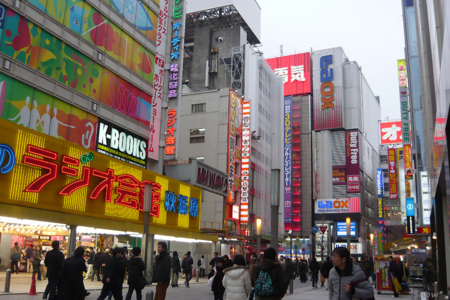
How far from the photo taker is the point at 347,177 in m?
93.3

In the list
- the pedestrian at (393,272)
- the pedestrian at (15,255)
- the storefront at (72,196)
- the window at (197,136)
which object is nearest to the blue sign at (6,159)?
the storefront at (72,196)

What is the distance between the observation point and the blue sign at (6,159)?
16.9 metres

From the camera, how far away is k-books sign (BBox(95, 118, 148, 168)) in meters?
24.3

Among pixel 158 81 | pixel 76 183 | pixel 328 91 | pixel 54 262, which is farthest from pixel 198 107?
pixel 328 91

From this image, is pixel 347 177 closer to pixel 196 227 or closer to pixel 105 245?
pixel 196 227

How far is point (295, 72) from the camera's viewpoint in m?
102

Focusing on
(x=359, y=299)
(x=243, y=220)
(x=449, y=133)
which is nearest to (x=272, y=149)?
(x=243, y=220)

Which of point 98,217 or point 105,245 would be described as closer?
point 98,217

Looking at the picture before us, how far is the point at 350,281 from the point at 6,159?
1478 centimetres

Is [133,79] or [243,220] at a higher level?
[133,79]

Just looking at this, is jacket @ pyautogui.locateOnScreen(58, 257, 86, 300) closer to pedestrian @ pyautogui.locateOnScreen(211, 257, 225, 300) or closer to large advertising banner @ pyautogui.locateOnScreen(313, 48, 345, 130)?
pedestrian @ pyautogui.locateOnScreen(211, 257, 225, 300)

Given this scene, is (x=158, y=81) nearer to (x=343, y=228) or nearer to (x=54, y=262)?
(x=54, y=262)

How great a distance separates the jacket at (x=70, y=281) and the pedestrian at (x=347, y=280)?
5257 millimetres

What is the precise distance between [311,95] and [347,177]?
19361 millimetres
